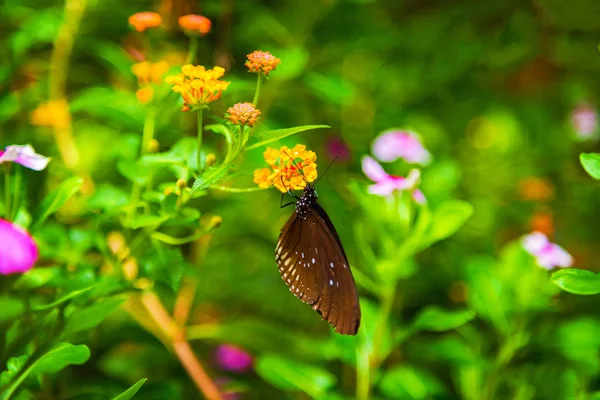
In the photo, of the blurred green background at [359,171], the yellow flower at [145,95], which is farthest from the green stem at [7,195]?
the yellow flower at [145,95]

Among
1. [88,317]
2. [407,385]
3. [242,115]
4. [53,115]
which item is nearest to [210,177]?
[242,115]

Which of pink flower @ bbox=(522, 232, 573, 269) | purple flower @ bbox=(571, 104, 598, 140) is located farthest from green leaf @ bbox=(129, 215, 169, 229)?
purple flower @ bbox=(571, 104, 598, 140)

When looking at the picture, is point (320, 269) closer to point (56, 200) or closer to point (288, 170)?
point (288, 170)

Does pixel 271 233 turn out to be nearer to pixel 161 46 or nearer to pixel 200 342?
pixel 200 342

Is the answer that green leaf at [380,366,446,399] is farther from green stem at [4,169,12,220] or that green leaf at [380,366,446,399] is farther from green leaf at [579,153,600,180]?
green stem at [4,169,12,220]

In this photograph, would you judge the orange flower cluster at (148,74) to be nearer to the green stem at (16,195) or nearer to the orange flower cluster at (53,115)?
the green stem at (16,195)
